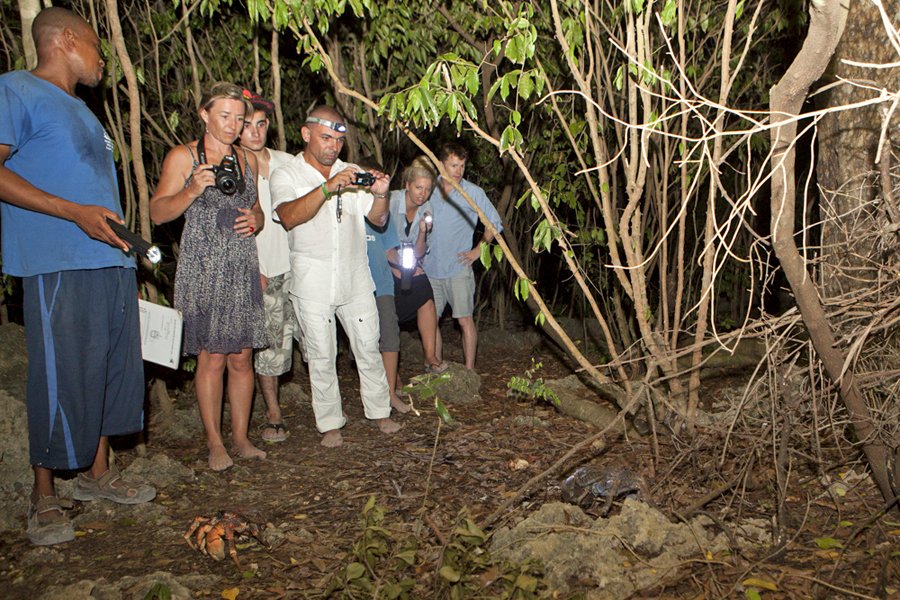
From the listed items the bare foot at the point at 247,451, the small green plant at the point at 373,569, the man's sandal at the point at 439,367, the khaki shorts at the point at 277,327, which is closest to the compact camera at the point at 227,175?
the khaki shorts at the point at 277,327

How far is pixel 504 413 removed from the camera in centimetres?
546

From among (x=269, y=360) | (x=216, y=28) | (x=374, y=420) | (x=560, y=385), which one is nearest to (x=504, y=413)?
(x=560, y=385)

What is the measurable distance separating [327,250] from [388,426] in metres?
1.23

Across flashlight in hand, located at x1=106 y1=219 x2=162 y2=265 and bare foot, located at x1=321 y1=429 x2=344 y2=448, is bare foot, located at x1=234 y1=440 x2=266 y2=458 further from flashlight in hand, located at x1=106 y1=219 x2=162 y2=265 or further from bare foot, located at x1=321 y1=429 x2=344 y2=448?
flashlight in hand, located at x1=106 y1=219 x2=162 y2=265

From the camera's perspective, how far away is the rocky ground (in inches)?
111

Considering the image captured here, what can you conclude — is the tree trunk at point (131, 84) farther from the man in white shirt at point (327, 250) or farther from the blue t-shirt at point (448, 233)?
the blue t-shirt at point (448, 233)

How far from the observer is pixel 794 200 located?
8.28 feet

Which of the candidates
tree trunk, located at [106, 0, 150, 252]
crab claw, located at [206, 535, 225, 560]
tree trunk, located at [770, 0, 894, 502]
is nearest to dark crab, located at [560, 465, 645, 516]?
tree trunk, located at [770, 0, 894, 502]

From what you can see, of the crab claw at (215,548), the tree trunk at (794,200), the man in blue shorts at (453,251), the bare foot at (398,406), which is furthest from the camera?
the man in blue shorts at (453,251)

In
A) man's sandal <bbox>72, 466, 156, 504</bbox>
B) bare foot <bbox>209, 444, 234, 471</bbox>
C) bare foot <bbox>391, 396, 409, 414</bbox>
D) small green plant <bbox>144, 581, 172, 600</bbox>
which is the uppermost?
small green plant <bbox>144, 581, 172, 600</bbox>

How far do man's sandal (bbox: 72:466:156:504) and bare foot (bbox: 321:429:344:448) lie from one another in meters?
1.14

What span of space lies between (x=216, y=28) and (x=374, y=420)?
3352 mm

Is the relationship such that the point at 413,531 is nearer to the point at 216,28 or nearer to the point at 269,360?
the point at 269,360

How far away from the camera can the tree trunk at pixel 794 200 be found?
2215mm
